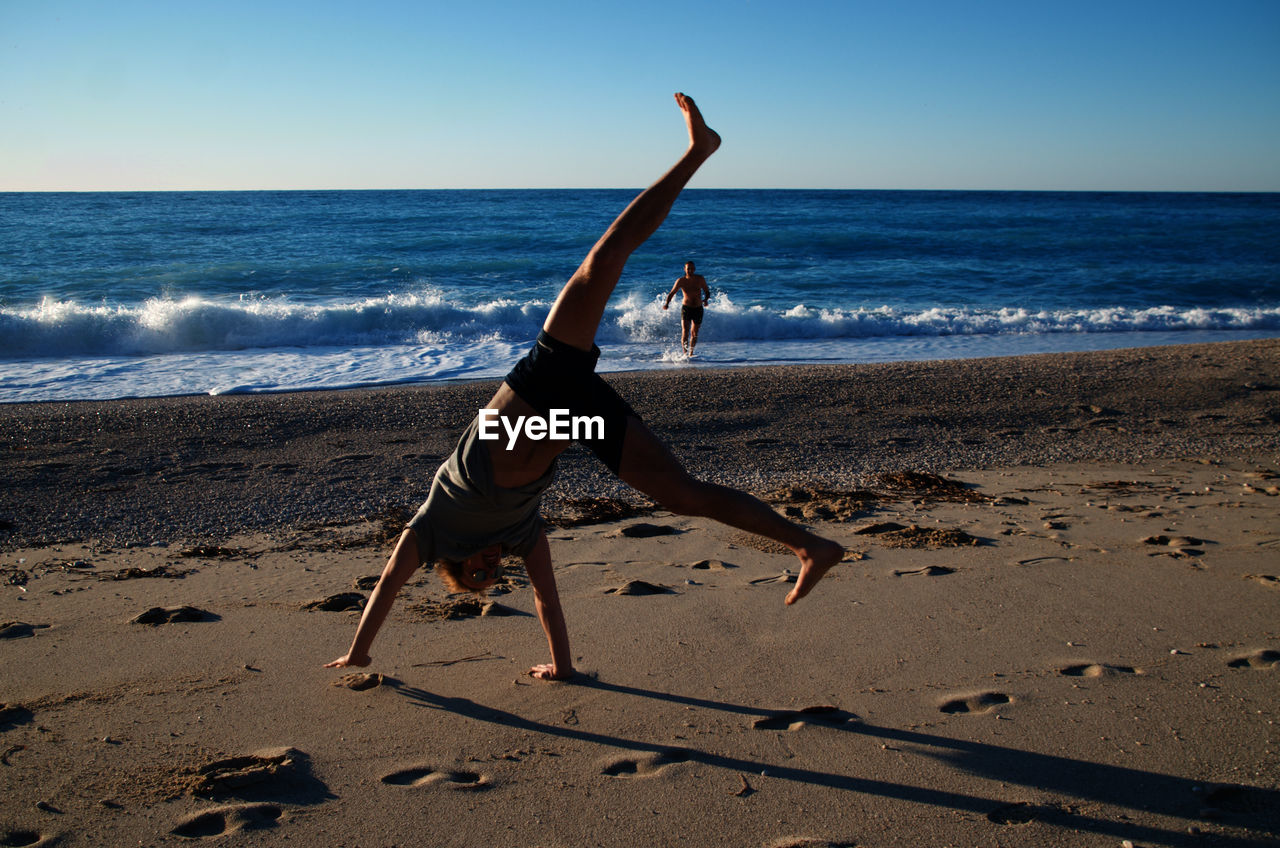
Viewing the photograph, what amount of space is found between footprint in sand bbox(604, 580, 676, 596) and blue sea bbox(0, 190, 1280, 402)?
7.27 m

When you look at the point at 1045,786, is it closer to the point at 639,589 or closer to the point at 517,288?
the point at 639,589

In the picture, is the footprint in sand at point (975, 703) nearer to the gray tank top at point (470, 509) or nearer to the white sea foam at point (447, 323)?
the gray tank top at point (470, 509)

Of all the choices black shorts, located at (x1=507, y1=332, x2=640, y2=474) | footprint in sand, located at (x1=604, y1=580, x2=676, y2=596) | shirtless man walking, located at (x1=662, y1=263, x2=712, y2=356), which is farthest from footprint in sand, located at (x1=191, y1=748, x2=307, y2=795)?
shirtless man walking, located at (x1=662, y1=263, x2=712, y2=356)

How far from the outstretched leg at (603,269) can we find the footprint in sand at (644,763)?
131cm

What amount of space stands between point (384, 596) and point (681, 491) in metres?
1.13

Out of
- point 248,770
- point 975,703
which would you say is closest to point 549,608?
point 248,770

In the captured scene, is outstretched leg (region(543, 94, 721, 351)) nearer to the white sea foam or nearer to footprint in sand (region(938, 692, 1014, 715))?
footprint in sand (region(938, 692, 1014, 715))

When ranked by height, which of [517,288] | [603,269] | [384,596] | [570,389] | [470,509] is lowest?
[384,596]

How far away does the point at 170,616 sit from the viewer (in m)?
3.61

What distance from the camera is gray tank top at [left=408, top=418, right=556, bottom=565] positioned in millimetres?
2709

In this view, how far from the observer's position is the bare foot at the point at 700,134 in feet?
9.46

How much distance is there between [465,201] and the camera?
153 feet

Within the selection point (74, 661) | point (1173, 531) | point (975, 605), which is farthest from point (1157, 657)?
point (74, 661)

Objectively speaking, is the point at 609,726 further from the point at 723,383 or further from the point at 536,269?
the point at 536,269
